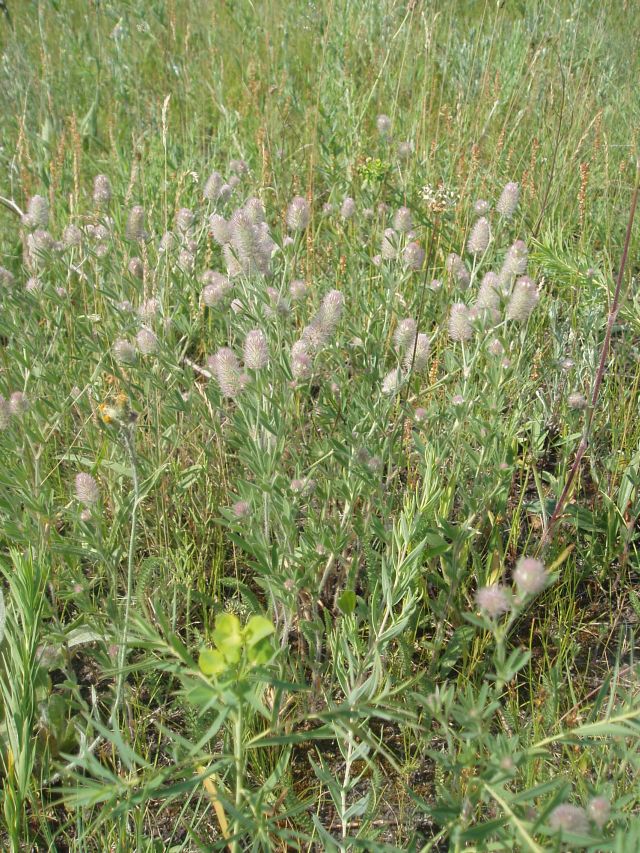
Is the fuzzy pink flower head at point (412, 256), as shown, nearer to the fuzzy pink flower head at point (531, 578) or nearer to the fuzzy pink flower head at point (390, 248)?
the fuzzy pink flower head at point (390, 248)

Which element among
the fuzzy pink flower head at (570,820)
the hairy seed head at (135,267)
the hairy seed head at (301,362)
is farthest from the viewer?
the hairy seed head at (135,267)

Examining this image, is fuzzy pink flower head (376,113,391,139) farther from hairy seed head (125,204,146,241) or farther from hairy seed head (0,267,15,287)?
hairy seed head (0,267,15,287)

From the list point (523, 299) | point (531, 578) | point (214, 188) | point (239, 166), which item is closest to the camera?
point (531, 578)

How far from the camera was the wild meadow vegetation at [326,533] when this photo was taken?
1306mm

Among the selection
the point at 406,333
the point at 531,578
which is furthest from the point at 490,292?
the point at 531,578

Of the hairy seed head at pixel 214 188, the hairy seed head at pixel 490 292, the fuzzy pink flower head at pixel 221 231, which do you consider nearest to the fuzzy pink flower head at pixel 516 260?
the hairy seed head at pixel 490 292

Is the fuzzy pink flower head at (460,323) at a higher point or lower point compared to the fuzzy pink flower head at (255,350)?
lower

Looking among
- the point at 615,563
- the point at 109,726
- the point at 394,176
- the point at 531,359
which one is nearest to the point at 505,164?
the point at 394,176

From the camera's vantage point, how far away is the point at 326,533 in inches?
69.2

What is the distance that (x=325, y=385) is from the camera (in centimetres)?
196

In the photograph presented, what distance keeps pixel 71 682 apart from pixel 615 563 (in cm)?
152

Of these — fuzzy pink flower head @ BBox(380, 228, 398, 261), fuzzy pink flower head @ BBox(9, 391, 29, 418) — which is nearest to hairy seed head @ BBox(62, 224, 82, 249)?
fuzzy pink flower head @ BBox(9, 391, 29, 418)

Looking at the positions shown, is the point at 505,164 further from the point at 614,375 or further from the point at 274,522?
the point at 274,522

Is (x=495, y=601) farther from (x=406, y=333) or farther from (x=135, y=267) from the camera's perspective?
(x=135, y=267)
